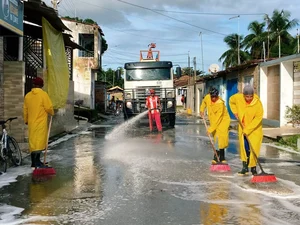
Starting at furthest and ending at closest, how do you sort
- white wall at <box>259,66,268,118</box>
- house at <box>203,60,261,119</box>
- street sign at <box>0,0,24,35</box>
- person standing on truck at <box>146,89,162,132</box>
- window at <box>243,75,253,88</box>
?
window at <box>243,75,253,88</box>, house at <box>203,60,261,119</box>, white wall at <box>259,66,268,118</box>, person standing on truck at <box>146,89,162,132</box>, street sign at <box>0,0,24,35</box>

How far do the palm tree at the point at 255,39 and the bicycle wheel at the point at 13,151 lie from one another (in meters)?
41.4

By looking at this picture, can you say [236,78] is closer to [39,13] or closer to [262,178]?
[39,13]

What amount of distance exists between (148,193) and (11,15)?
519cm

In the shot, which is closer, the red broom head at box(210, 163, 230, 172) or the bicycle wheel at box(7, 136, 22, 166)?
the red broom head at box(210, 163, 230, 172)

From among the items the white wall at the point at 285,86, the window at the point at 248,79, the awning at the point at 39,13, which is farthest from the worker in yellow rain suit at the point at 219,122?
the window at the point at 248,79

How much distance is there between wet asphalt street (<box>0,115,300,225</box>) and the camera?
16.9 feet

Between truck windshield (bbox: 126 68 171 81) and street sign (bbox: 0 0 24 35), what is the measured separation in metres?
11.1

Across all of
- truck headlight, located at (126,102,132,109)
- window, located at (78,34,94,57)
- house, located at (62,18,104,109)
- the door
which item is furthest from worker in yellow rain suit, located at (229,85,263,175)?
house, located at (62,18,104,109)

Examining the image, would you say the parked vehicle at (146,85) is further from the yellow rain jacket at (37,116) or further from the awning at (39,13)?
the yellow rain jacket at (37,116)

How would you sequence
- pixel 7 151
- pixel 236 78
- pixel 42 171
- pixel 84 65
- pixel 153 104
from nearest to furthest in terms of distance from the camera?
1. pixel 42 171
2. pixel 7 151
3. pixel 153 104
4. pixel 236 78
5. pixel 84 65

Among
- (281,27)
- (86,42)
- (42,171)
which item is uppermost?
(281,27)

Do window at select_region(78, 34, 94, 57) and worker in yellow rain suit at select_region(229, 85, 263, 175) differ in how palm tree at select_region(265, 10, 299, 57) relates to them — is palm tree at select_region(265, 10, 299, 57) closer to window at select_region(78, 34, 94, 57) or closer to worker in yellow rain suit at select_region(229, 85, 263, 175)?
window at select_region(78, 34, 94, 57)

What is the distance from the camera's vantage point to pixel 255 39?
47250 mm

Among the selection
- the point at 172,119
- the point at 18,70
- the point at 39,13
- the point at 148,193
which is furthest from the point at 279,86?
the point at 148,193
